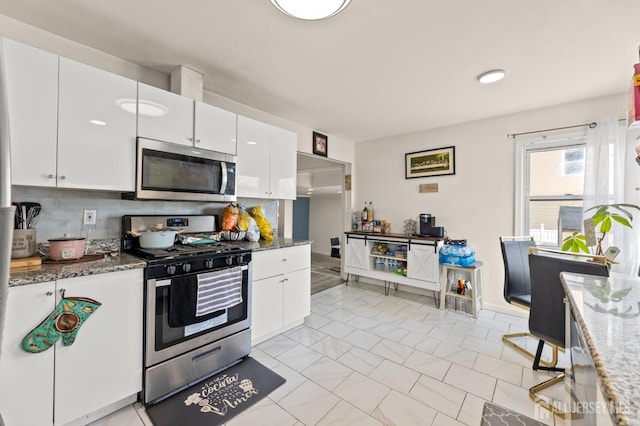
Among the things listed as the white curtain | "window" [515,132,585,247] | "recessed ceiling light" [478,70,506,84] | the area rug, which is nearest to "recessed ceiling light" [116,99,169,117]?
"recessed ceiling light" [478,70,506,84]

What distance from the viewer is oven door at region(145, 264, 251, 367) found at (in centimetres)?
167

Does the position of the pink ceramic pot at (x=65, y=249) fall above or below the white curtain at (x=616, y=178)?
below

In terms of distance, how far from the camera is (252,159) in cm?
268

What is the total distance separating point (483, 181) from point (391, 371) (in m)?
2.67

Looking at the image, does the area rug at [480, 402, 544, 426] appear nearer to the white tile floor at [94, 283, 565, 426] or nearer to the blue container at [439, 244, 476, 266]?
the white tile floor at [94, 283, 565, 426]

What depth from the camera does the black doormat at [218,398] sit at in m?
1.58

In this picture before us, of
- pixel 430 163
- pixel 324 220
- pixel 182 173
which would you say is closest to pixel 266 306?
pixel 182 173

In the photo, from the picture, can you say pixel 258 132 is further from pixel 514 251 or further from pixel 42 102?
pixel 514 251

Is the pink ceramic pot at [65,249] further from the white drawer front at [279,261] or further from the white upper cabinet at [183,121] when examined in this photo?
the white drawer front at [279,261]

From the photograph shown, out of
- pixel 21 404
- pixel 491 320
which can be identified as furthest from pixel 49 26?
pixel 491 320

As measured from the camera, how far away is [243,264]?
7.13 feet

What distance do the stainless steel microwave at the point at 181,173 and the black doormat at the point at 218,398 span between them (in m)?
1.38

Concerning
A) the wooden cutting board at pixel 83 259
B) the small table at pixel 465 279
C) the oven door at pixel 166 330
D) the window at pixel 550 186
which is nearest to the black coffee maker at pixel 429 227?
the small table at pixel 465 279

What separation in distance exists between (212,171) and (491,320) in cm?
341
